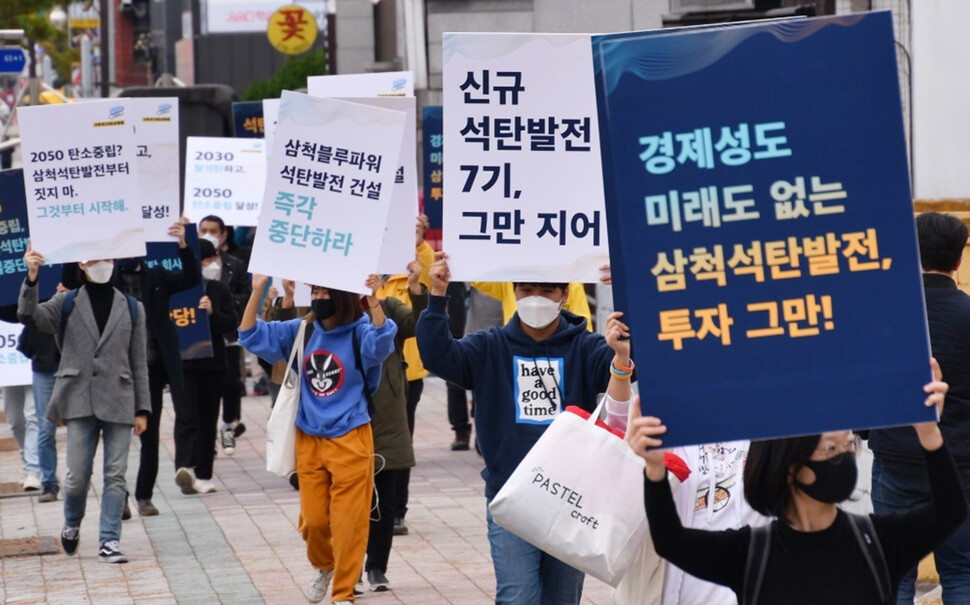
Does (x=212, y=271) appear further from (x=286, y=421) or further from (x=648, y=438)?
(x=648, y=438)

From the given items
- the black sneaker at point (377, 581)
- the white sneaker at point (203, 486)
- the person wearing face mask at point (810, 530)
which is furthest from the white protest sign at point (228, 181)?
the person wearing face mask at point (810, 530)

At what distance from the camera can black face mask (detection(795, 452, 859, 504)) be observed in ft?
12.3

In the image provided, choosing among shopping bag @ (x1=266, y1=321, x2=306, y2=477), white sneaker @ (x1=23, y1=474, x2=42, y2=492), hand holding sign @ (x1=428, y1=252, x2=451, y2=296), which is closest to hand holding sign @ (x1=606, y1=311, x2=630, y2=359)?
hand holding sign @ (x1=428, y1=252, x2=451, y2=296)

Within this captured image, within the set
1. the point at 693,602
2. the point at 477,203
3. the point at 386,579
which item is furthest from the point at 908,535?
the point at 386,579

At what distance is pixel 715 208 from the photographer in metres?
3.76

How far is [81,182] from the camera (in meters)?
9.59

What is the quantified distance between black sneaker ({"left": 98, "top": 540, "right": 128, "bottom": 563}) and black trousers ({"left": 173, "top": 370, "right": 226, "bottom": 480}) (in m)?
2.66

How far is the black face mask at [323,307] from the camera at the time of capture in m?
8.16

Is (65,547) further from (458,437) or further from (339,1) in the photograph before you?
(339,1)

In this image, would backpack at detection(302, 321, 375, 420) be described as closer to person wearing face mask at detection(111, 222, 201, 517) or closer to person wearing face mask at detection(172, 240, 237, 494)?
person wearing face mask at detection(111, 222, 201, 517)

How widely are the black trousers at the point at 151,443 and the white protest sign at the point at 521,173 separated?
226 inches

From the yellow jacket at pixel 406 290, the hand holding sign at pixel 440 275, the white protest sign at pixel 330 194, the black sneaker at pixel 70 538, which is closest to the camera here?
the hand holding sign at pixel 440 275

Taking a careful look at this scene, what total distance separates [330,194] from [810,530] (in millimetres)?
4275

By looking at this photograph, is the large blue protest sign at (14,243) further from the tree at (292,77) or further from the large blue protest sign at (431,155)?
the tree at (292,77)
